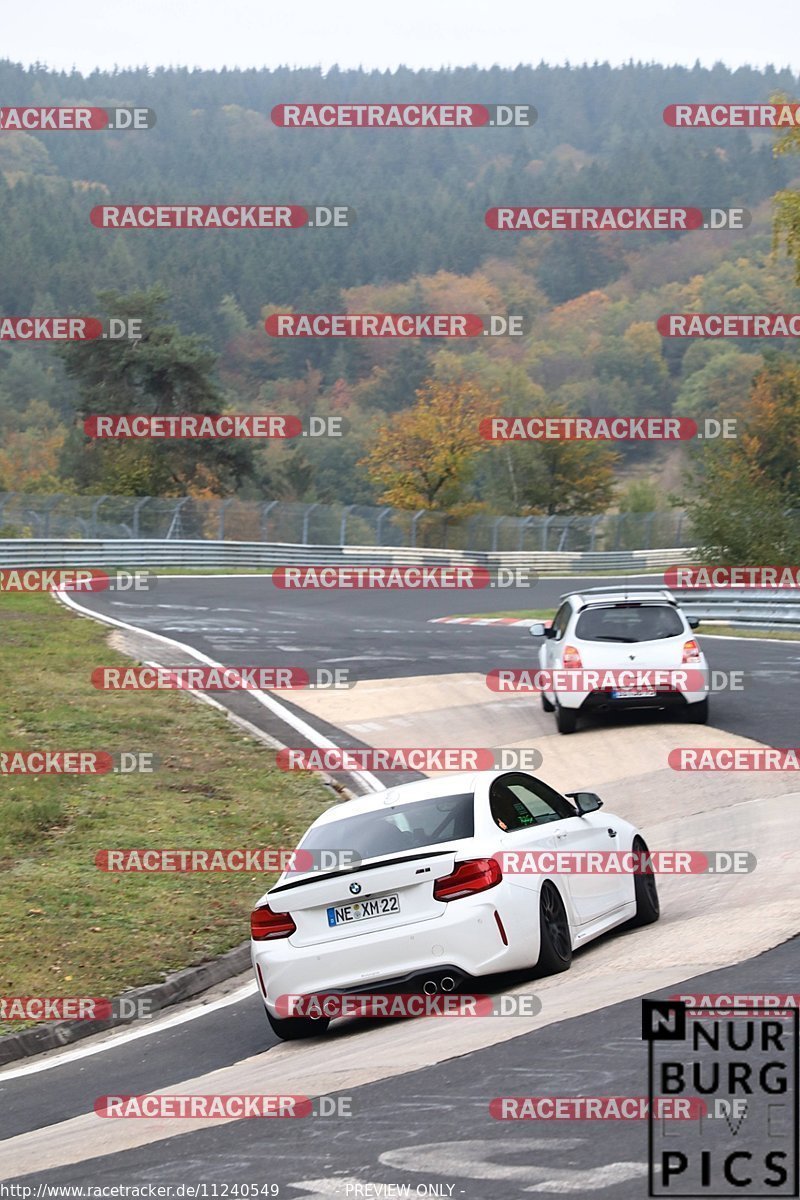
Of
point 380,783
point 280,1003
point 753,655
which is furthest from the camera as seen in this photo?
point 753,655

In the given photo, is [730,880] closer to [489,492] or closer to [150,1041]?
[150,1041]

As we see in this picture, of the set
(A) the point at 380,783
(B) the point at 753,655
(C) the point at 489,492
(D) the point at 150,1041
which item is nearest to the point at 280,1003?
(D) the point at 150,1041

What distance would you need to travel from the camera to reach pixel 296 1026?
885 centimetres

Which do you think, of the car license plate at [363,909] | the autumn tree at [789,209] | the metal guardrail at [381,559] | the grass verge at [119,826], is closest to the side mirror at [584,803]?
the car license plate at [363,909]

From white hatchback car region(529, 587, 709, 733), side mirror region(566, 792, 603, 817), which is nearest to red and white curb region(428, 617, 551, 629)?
white hatchback car region(529, 587, 709, 733)

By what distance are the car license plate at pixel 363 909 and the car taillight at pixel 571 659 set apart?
9887 mm

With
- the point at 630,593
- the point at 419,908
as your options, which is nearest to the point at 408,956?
the point at 419,908

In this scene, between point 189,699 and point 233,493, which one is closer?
point 189,699

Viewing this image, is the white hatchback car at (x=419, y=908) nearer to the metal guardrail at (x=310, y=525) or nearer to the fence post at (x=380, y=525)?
the metal guardrail at (x=310, y=525)

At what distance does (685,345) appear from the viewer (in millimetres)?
173625

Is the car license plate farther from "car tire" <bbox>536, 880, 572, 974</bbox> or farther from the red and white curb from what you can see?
the red and white curb

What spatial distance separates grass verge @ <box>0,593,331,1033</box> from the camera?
11117 mm

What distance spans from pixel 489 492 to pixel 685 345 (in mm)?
89620

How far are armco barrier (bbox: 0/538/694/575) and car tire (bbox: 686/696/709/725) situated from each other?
18201 mm
